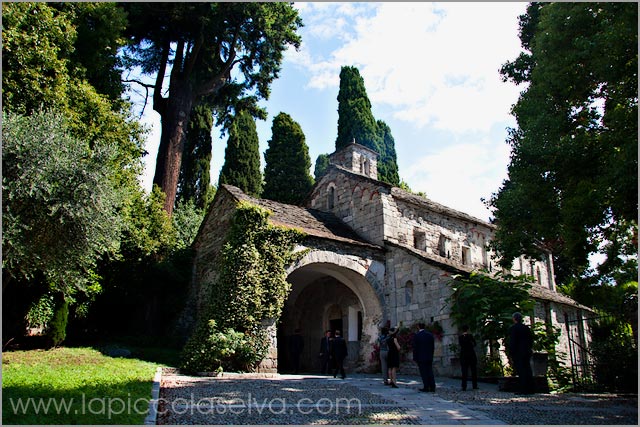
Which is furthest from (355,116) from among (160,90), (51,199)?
(51,199)

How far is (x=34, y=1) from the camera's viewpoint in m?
13.1

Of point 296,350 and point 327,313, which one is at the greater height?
point 327,313

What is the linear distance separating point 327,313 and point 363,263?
12.2 feet

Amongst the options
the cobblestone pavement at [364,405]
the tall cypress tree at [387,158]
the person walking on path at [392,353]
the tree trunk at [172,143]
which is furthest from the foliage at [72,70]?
the tall cypress tree at [387,158]

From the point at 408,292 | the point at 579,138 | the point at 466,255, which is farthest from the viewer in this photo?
the point at 466,255

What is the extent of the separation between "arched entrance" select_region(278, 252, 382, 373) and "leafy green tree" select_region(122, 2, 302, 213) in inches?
Result: 282

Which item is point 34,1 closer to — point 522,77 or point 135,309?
point 135,309

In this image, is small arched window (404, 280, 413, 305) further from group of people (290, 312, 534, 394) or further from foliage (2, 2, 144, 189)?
foliage (2, 2, 144, 189)

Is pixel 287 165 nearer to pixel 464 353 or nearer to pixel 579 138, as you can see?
pixel 464 353

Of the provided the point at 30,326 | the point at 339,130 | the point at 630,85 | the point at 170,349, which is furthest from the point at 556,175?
the point at 339,130

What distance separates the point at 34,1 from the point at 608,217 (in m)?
15.1

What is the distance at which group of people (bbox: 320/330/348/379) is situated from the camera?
13586mm

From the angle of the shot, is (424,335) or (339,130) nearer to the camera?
(424,335)

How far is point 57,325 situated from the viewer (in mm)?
14523
